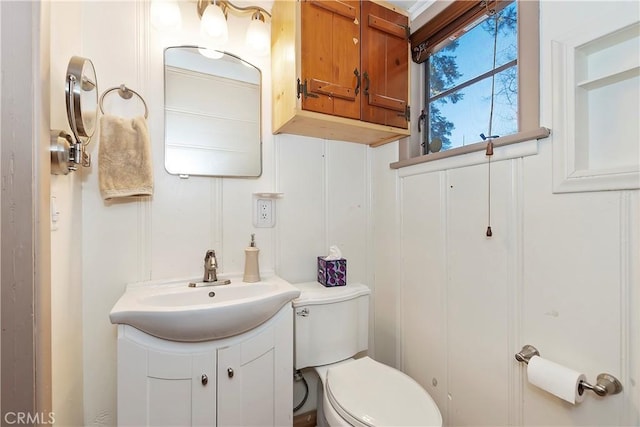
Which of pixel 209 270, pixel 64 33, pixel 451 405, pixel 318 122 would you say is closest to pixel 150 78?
pixel 64 33

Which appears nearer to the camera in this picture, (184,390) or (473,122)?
(184,390)

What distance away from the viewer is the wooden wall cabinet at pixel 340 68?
1239 millimetres

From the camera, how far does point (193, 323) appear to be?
93cm

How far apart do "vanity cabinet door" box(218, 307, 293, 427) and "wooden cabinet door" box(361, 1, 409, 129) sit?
42.4 inches

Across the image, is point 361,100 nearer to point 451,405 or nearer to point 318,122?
point 318,122

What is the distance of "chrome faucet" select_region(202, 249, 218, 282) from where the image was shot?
1.26 meters

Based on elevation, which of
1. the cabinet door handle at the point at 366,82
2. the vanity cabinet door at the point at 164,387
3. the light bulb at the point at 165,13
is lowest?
the vanity cabinet door at the point at 164,387

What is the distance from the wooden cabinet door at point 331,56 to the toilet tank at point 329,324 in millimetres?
875

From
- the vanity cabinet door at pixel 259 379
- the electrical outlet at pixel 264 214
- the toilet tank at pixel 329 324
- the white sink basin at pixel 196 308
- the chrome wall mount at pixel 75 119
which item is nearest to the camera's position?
the chrome wall mount at pixel 75 119

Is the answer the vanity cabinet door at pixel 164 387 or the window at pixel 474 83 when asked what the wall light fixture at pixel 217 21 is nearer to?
the window at pixel 474 83

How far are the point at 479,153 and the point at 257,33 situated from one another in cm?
120

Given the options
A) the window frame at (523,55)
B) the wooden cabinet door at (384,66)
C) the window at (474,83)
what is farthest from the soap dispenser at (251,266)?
the window at (474,83)

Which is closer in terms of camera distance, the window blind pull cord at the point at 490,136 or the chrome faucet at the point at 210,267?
the window blind pull cord at the point at 490,136

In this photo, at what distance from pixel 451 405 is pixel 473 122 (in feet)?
4.40
